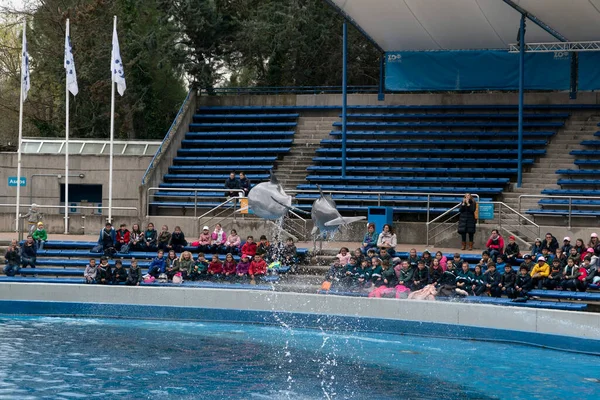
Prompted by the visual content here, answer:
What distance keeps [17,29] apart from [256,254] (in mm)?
38387

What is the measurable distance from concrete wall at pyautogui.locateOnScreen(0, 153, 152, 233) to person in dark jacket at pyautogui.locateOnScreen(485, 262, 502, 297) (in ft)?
52.1

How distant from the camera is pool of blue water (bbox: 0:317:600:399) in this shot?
15.6 m

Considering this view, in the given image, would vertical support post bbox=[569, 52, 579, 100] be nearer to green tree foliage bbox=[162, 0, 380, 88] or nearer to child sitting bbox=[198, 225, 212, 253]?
green tree foliage bbox=[162, 0, 380, 88]

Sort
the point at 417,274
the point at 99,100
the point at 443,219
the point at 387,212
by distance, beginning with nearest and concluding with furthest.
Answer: the point at 417,274 < the point at 387,212 < the point at 443,219 < the point at 99,100

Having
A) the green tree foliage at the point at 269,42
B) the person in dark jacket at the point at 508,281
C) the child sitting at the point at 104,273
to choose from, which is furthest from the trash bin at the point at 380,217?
the green tree foliage at the point at 269,42

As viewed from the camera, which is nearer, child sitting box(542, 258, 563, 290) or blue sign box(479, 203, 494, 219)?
child sitting box(542, 258, 563, 290)

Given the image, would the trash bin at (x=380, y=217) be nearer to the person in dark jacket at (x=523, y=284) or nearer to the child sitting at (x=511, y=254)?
the child sitting at (x=511, y=254)

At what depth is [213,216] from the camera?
30.1m

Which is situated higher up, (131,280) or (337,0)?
(337,0)

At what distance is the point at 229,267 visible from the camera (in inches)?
968

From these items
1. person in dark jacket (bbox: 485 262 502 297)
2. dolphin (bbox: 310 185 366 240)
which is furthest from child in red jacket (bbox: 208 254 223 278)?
person in dark jacket (bbox: 485 262 502 297)

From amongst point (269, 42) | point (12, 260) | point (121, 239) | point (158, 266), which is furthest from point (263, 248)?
point (269, 42)

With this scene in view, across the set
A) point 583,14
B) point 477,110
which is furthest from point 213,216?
point 583,14

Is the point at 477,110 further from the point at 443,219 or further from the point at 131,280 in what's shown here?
the point at 131,280
